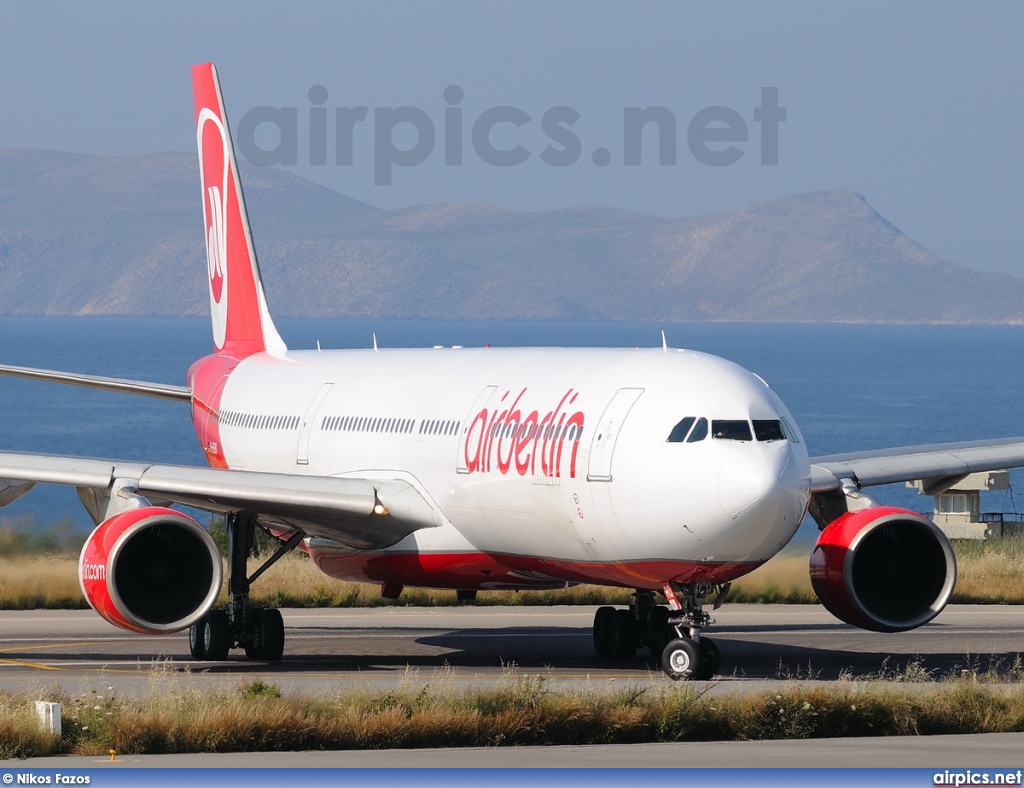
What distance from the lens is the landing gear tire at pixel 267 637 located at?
2606 centimetres

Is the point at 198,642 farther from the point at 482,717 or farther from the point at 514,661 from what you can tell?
the point at 482,717

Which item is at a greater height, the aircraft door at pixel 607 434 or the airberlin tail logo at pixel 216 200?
the airberlin tail logo at pixel 216 200

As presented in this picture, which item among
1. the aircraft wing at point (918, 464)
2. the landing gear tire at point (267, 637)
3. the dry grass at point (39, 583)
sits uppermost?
the aircraft wing at point (918, 464)

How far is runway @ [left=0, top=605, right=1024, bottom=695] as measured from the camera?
23198 millimetres

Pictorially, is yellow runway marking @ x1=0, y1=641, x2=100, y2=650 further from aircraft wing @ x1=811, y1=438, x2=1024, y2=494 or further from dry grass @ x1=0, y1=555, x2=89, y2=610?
aircraft wing @ x1=811, y1=438, x2=1024, y2=494

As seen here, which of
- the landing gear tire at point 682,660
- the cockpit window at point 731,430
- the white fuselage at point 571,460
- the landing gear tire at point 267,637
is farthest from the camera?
the landing gear tire at point 267,637

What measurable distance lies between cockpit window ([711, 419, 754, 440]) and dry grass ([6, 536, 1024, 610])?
1593 centimetres

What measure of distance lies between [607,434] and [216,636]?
7.34 meters

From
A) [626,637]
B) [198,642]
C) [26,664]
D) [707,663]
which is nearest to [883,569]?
[707,663]

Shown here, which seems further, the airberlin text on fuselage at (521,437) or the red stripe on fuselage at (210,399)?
the red stripe on fuselage at (210,399)

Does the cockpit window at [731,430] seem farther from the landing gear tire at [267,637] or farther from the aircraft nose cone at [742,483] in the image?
the landing gear tire at [267,637]

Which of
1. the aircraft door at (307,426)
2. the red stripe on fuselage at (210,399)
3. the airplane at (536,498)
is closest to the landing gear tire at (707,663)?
the airplane at (536,498)

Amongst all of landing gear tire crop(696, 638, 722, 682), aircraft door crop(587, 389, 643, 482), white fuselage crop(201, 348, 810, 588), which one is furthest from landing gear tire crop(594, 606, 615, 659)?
aircraft door crop(587, 389, 643, 482)

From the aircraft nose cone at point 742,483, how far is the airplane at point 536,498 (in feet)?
0.07
